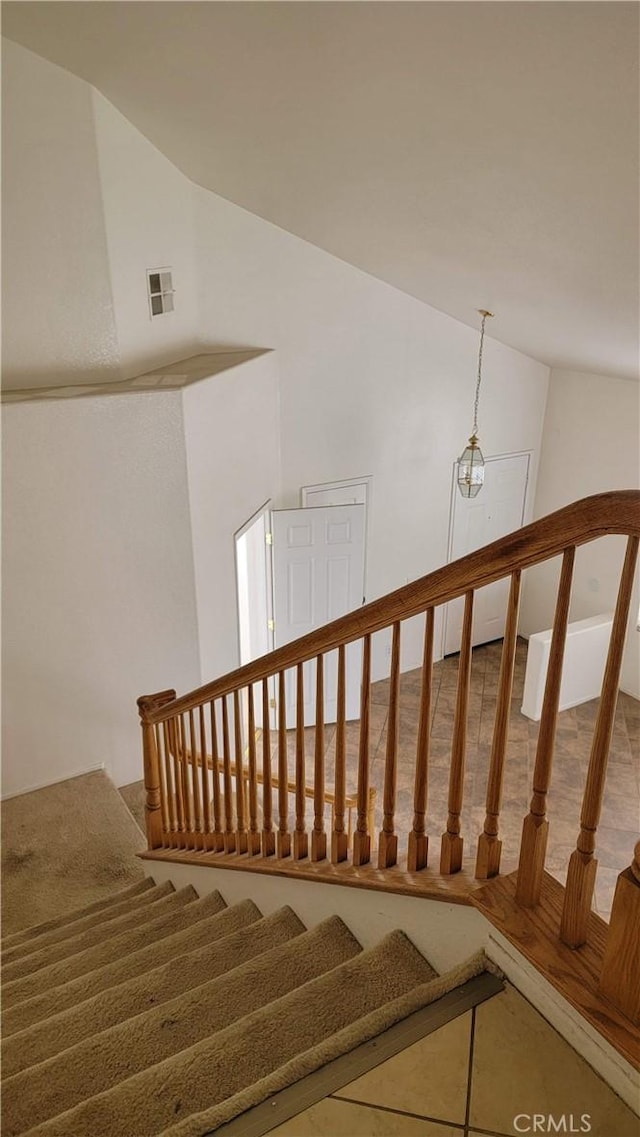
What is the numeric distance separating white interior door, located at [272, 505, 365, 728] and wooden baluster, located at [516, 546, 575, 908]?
414cm

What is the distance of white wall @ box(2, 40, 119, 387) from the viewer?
11.0 ft

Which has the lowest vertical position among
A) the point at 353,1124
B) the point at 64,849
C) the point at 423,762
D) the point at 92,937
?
the point at 64,849

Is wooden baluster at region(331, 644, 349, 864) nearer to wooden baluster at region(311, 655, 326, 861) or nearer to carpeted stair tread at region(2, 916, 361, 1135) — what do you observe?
wooden baluster at region(311, 655, 326, 861)

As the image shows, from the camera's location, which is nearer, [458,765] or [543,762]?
[543,762]

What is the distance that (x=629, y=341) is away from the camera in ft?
14.3

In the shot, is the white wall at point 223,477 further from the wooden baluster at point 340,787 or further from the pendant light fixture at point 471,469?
the wooden baluster at point 340,787

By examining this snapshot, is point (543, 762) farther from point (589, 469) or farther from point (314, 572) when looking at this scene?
point (589, 469)

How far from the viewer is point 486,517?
6.86m

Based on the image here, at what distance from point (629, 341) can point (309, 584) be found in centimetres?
278

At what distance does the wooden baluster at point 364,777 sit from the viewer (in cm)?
174

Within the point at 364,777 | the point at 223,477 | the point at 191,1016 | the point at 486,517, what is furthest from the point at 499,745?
the point at 486,517

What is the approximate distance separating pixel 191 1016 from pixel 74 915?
148cm

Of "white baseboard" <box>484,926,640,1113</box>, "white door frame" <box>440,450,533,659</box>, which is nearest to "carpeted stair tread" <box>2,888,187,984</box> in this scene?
"white baseboard" <box>484,926,640,1113</box>

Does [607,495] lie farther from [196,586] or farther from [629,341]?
[629,341]
